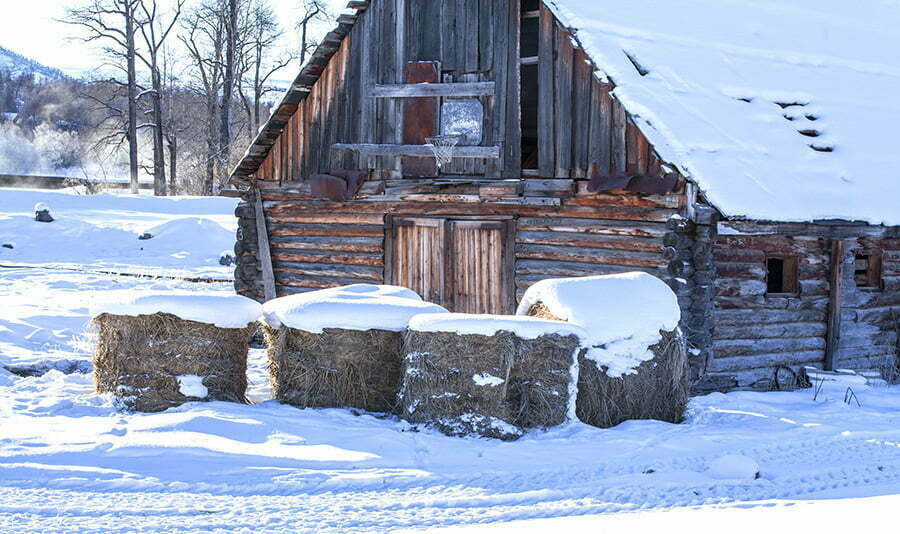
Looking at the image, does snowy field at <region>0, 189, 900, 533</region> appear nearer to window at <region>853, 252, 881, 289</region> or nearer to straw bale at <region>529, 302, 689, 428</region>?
straw bale at <region>529, 302, 689, 428</region>

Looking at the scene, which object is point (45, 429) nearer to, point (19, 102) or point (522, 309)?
point (522, 309)

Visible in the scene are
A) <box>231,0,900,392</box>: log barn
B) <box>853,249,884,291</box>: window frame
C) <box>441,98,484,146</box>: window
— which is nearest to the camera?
<box>231,0,900,392</box>: log barn

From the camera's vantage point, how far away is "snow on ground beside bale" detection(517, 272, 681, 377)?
28.0 ft

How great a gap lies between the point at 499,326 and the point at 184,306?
2.80 meters

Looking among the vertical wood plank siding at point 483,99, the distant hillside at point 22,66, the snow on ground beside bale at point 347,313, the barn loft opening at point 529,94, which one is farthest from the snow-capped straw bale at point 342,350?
the distant hillside at point 22,66

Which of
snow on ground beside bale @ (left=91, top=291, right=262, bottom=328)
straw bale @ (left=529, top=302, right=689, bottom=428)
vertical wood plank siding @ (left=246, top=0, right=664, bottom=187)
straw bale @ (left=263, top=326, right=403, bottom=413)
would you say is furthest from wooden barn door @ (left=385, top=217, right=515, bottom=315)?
snow on ground beside bale @ (left=91, top=291, right=262, bottom=328)

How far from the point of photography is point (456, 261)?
13172 mm

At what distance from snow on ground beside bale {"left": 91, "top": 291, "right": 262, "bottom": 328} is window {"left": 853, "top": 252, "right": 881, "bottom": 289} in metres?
8.19

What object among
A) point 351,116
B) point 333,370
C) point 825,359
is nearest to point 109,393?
point 333,370

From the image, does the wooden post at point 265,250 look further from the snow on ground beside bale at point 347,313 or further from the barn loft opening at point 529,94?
the snow on ground beside bale at point 347,313

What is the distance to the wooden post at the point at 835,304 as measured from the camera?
490 inches

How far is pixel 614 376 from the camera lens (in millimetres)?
8594

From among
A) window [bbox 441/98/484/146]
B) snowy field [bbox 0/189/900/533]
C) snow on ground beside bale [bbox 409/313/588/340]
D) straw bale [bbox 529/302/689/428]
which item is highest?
window [bbox 441/98/484/146]

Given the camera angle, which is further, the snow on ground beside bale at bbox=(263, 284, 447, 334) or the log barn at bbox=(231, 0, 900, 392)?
the log barn at bbox=(231, 0, 900, 392)
